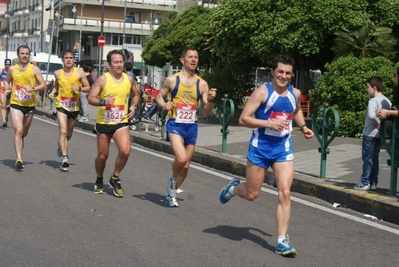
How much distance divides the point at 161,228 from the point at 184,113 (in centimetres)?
182

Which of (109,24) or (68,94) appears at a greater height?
(109,24)

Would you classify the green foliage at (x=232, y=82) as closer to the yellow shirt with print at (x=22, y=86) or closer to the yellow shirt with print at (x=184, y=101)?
the yellow shirt with print at (x=22, y=86)

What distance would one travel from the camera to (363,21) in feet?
64.5

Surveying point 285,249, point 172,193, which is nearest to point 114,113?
point 172,193

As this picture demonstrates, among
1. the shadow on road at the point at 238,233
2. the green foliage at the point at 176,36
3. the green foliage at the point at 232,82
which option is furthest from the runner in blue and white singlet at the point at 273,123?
the green foliage at the point at 176,36

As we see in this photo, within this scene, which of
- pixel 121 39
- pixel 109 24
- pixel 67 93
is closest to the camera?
pixel 67 93

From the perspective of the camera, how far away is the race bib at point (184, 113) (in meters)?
9.34

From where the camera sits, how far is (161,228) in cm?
802

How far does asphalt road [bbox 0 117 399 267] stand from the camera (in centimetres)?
679

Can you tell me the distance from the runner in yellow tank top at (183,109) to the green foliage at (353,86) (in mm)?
9515

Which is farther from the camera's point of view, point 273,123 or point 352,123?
point 352,123

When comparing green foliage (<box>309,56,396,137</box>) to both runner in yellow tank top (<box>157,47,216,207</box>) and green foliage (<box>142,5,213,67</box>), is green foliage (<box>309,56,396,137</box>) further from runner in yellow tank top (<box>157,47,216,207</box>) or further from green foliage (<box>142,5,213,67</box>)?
green foliage (<box>142,5,213,67</box>)

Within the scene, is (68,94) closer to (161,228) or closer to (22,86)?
(22,86)

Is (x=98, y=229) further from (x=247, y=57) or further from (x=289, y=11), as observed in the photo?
(x=247, y=57)
